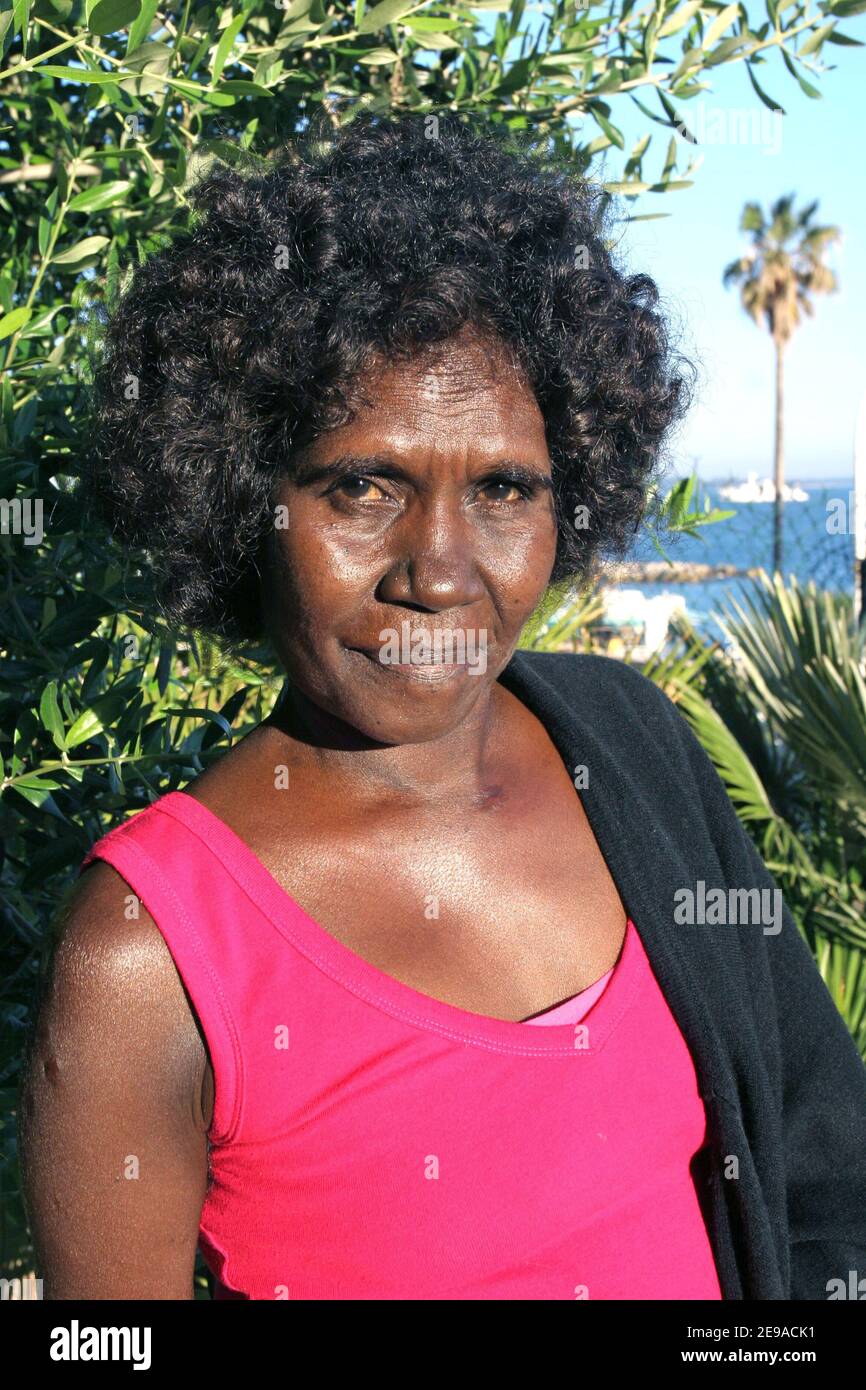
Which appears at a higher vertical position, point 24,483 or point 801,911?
point 24,483

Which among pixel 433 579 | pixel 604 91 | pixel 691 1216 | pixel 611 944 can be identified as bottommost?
pixel 691 1216

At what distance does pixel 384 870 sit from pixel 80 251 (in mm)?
994

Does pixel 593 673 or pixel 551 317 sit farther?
pixel 593 673

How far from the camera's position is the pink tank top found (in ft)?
4.50

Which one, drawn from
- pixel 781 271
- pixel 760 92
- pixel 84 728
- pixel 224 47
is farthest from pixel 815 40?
pixel 781 271

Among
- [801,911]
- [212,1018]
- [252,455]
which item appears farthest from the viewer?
[801,911]

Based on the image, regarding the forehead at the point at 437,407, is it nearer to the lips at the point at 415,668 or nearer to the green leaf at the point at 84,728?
the lips at the point at 415,668

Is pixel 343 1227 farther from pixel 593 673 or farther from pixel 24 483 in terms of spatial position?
pixel 24 483

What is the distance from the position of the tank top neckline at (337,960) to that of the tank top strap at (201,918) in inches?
0.6

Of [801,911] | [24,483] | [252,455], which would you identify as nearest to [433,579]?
[252,455]

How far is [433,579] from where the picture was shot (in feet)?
4.46

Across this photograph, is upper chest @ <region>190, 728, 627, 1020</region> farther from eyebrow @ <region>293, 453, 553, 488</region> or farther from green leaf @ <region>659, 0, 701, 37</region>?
green leaf @ <region>659, 0, 701, 37</region>

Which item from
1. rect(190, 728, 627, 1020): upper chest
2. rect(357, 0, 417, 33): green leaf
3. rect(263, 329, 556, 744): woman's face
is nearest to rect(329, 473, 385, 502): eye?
rect(263, 329, 556, 744): woman's face

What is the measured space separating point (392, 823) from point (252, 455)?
42cm
